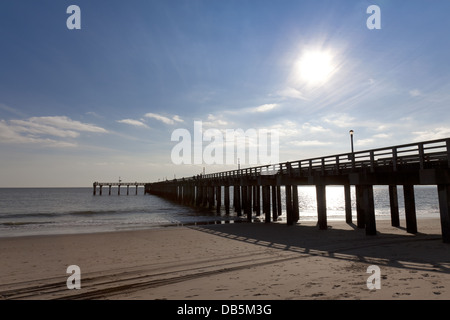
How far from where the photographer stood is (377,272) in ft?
22.7

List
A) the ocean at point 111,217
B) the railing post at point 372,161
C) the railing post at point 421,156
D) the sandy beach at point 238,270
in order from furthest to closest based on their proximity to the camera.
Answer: the ocean at point 111,217, the railing post at point 372,161, the railing post at point 421,156, the sandy beach at point 238,270

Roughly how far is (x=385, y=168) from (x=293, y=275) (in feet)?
27.9

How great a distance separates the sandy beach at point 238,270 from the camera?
5.88 meters

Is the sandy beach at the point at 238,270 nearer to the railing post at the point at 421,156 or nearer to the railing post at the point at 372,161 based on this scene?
the railing post at the point at 421,156

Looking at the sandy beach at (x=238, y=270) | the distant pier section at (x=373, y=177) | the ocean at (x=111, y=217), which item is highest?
the distant pier section at (x=373, y=177)

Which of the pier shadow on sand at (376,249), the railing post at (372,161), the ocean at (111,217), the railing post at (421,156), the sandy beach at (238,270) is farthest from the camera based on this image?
the ocean at (111,217)

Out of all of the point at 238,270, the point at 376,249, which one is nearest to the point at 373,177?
the point at 376,249

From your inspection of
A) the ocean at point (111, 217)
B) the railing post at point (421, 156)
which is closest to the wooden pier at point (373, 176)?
the railing post at point (421, 156)

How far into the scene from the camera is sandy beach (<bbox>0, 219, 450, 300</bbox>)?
588 centimetres

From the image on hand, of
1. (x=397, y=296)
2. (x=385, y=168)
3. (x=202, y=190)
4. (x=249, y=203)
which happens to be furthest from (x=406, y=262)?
(x=202, y=190)

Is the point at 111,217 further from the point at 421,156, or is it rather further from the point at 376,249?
the point at 421,156

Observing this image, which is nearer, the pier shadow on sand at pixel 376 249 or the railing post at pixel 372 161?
the pier shadow on sand at pixel 376 249

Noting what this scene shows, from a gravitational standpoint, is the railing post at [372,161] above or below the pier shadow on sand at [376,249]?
above
